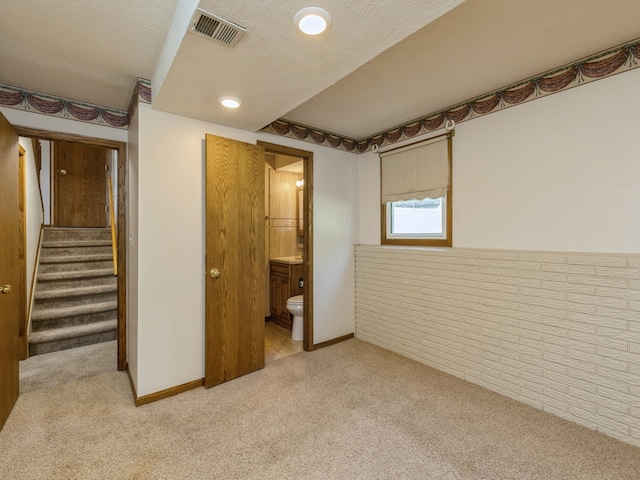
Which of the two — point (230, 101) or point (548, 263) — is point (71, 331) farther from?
point (548, 263)

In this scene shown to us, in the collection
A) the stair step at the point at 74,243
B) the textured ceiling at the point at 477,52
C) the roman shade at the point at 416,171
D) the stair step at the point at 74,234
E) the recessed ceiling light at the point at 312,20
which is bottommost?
the stair step at the point at 74,243

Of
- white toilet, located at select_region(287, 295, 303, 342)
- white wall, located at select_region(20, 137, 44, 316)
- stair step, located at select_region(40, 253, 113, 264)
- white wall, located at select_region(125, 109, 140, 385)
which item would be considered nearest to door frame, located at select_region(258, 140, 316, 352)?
white toilet, located at select_region(287, 295, 303, 342)

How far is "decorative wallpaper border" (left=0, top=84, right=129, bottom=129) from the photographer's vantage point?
89.0 inches

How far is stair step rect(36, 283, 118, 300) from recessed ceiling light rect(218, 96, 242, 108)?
2.86 metres

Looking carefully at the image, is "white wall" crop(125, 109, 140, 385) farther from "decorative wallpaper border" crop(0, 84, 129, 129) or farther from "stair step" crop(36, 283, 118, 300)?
"stair step" crop(36, 283, 118, 300)

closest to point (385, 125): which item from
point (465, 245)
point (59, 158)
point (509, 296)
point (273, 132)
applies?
point (273, 132)

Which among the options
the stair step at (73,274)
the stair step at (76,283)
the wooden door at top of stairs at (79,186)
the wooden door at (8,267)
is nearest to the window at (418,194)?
the wooden door at (8,267)

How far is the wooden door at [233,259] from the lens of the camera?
2418 millimetres

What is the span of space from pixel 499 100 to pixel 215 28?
218 cm

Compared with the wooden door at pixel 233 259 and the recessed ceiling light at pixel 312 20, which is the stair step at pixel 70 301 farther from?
the recessed ceiling light at pixel 312 20

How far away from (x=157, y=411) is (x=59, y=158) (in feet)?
16.7

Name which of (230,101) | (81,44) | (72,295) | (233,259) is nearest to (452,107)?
(230,101)

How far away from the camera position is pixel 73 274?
12.6 feet

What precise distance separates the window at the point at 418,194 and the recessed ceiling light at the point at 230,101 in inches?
69.5
